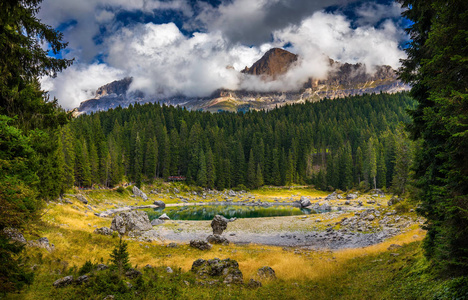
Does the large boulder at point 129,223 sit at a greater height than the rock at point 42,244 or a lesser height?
lesser

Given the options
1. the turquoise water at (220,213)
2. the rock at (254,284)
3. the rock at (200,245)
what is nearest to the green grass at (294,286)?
the rock at (254,284)

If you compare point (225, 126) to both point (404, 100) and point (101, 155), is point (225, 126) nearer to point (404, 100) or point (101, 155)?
point (101, 155)

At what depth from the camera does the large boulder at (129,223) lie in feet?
120

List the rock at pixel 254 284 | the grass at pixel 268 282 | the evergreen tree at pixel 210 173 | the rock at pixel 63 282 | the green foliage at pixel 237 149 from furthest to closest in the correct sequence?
the evergreen tree at pixel 210 173 < the green foliage at pixel 237 149 < the rock at pixel 254 284 < the rock at pixel 63 282 < the grass at pixel 268 282

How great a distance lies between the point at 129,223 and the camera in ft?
127

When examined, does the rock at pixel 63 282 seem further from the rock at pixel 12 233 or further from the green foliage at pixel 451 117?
the green foliage at pixel 451 117

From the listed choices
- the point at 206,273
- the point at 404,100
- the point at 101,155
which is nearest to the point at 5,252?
the point at 206,273

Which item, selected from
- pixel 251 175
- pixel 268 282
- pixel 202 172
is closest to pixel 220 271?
pixel 268 282

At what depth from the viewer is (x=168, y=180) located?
106 meters

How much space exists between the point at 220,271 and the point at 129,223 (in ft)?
86.7

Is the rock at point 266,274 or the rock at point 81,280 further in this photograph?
the rock at point 266,274

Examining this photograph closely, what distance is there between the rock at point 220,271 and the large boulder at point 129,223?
869 inches

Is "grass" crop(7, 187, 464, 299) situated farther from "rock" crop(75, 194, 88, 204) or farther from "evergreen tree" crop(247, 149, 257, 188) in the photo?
"evergreen tree" crop(247, 149, 257, 188)

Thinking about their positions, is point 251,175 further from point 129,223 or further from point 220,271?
point 220,271
